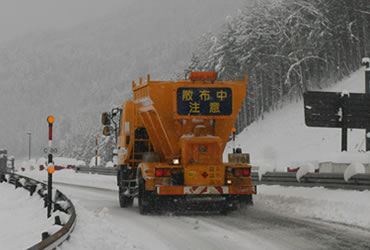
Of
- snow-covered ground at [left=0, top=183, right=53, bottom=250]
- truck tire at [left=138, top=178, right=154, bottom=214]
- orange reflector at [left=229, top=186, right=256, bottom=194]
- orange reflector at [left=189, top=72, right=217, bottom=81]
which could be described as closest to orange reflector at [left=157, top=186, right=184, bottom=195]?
truck tire at [left=138, top=178, right=154, bottom=214]

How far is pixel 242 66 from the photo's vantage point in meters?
61.5

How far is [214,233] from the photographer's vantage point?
10.1m

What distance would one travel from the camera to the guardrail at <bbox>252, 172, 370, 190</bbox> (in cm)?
1418

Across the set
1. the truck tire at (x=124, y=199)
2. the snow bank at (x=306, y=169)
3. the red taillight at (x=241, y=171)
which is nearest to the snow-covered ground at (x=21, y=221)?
the truck tire at (x=124, y=199)

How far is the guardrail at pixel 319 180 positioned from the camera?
558 inches

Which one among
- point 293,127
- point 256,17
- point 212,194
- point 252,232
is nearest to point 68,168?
point 293,127

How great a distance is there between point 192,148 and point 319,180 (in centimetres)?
471

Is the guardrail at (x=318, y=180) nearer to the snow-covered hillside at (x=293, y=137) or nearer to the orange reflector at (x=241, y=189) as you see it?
the orange reflector at (x=241, y=189)

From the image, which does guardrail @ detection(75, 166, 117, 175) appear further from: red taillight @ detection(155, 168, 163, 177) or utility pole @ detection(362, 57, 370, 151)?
red taillight @ detection(155, 168, 163, 177)

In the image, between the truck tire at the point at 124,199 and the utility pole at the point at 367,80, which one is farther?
the utility pole at the point at 367,80

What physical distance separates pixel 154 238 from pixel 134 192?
5343 millimetres

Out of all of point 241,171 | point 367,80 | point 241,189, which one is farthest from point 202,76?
point 367,80

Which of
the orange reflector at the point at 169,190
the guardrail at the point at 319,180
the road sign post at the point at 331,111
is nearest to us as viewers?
the orange reflector at the point at 169,190

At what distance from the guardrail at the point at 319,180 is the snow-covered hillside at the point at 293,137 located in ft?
55.1
